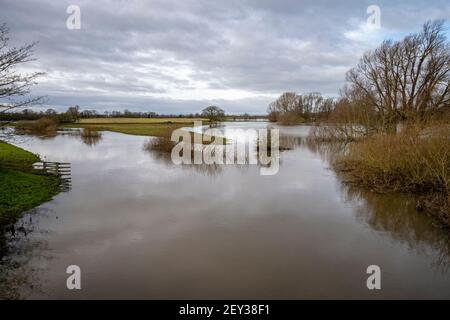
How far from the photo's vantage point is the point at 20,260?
929 centimetres

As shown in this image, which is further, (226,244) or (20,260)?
(226,244)

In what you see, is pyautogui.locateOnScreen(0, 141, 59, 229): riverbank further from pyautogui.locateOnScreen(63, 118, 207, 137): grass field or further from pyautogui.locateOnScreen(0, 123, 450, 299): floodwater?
pyautogui.locateOnScreen(63, 118, 207, 137): grass field

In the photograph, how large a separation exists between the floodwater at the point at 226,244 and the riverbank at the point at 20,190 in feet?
1.86

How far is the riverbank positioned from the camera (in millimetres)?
13055

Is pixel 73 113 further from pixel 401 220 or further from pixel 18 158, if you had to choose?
pixel 401 220

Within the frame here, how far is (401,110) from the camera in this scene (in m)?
28.3

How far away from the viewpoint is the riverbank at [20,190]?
1305 cm

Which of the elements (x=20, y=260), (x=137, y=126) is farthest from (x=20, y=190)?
(x=137, y=126)

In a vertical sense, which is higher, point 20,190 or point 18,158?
point 18,158

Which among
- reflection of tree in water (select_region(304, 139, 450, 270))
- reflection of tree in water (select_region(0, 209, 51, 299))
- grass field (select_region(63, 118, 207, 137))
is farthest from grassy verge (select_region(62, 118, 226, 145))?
reflection of tree in water (select_region(0, 209, 51, 299))

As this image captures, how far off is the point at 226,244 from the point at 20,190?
450 inches

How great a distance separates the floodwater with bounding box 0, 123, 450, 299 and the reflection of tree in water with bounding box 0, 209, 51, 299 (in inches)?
1.6

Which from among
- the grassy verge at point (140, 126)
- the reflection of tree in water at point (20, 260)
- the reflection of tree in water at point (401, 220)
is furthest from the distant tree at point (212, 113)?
the reflection of tree in water at point (20, 260)
